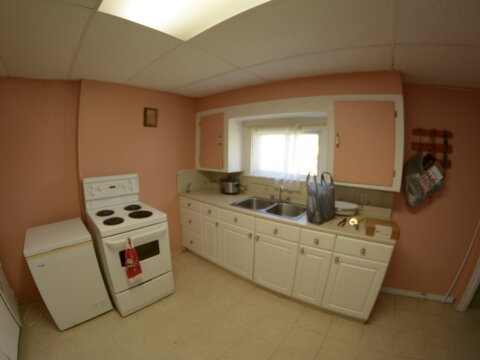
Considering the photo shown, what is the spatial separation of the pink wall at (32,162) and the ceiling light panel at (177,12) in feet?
4.84

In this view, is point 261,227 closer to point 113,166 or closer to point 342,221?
point 342,221

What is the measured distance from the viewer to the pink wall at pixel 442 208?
68.3 inches

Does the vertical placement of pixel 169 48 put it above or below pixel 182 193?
above

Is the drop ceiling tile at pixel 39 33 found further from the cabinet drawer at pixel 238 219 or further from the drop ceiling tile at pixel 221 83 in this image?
the cabinet drawer at pixel 238 219

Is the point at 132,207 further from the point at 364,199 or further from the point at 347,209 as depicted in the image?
the point at 364,199

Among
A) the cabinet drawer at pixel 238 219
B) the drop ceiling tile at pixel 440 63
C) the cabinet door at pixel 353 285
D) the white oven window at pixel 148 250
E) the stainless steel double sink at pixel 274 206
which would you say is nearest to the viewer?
the drop ceiling tile at pixel 440 63

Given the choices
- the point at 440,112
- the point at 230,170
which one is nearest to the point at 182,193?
the point at 230,170

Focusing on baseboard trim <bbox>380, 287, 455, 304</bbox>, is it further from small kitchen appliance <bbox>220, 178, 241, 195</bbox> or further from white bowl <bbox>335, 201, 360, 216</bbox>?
small kitchen appliance <bbox>220, 178, 241, 195</bbox>

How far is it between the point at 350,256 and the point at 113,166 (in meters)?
2.60

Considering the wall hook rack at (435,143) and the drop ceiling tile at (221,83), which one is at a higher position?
the drop ceiling tile at (221,83)

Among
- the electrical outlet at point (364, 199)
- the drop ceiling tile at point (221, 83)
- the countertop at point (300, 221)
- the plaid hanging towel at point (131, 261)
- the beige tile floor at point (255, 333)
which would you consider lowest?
the beige tile floor at point (255, 333)

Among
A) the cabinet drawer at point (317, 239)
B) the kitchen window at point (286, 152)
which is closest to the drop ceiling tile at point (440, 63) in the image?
the kitchen window at point (286, 152)

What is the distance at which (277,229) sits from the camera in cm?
189

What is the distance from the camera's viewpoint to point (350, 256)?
64.0 inches
